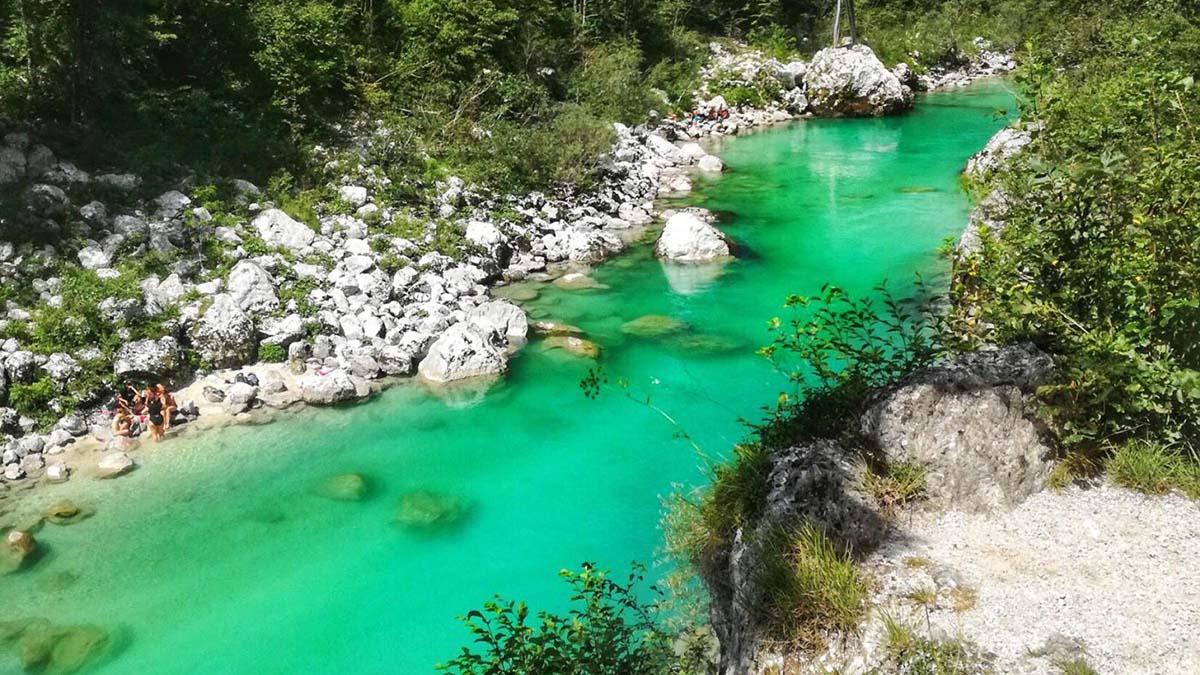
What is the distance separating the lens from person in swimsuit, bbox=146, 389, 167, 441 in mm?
13109

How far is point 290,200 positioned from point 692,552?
14.5 m

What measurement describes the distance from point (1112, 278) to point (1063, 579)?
227cm

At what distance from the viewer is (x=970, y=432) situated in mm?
6348

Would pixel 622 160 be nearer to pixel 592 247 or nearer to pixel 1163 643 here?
pixel 592 247

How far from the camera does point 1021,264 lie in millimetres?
6641

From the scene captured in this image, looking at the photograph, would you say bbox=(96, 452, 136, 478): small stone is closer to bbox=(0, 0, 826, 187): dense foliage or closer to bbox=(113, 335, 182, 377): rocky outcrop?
bbox=(113, 335, 182, 377): rocky outcrop

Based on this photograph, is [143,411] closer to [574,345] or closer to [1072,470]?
[574,345]

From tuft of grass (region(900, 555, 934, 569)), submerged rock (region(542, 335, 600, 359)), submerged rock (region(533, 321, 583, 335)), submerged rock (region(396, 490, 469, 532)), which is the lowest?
submerged rock (region(396, 490, 469, 532))

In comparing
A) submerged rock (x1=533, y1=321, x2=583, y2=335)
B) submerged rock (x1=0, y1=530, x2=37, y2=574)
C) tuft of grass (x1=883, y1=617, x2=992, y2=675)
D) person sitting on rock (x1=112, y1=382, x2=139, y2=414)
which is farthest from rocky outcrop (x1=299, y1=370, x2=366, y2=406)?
tuft of grass (x1=883, y1=617, x2=992, y2=675)

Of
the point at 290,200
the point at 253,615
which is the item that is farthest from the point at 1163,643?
the point at 290,200

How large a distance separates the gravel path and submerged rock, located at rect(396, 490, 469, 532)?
6.94 m

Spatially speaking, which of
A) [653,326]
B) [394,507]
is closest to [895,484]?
[394,507]

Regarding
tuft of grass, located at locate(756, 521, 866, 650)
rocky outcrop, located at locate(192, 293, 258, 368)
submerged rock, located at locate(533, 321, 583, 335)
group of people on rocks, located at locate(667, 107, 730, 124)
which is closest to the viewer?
tuft of grass, located at locate(756, 521, 866, 650)

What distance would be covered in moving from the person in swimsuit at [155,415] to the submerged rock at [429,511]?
4264 millimetres
